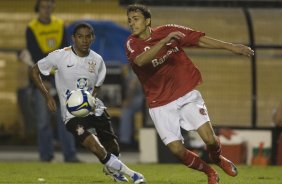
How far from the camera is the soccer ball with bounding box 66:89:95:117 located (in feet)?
40.3

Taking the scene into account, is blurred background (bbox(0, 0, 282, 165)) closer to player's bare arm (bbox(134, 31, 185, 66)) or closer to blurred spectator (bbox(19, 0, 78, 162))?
blurred spectator (bbox(19, 0, 78, 162))

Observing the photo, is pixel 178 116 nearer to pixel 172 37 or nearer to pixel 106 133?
pixel 172 37

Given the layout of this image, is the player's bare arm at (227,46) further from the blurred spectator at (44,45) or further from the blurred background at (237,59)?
the blurred background at (237,59)

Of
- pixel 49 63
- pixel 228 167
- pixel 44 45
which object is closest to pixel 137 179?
pixel 228 167

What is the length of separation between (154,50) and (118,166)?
1.49m

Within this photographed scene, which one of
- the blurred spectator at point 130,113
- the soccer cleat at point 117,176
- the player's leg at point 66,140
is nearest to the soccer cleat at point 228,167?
the soccer cleat at point 117,176

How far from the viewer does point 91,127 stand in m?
13.0

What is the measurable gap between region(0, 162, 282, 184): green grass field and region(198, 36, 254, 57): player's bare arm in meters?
1.99

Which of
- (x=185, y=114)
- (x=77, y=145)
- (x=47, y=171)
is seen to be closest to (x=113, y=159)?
(x=185, y=114)

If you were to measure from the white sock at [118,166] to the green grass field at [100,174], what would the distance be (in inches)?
36.1

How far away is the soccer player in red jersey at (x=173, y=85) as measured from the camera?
11.8m

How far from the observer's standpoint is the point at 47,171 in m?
15.0

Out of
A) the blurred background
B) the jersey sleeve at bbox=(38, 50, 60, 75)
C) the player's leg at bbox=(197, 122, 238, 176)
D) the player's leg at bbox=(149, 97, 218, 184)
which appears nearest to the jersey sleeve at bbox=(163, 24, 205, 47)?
the player's leg at bbox=(149, 97, 218, 184)

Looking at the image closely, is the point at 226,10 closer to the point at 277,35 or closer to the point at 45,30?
the point at 277,35
